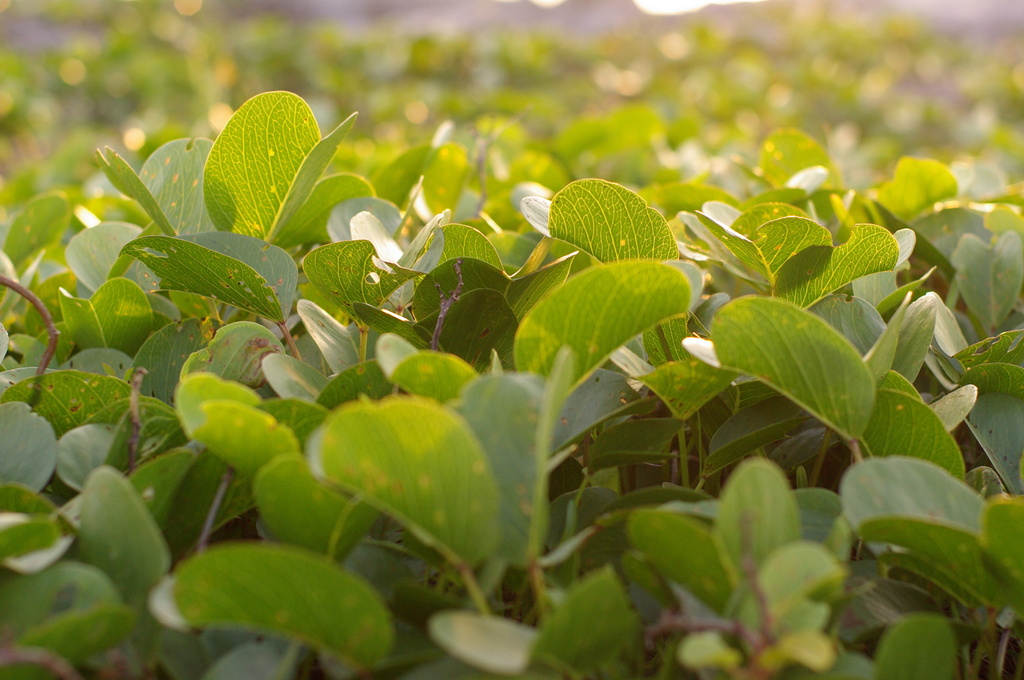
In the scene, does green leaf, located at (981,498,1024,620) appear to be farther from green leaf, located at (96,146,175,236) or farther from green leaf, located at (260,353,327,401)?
green leaf, located at (96,146,175,236)

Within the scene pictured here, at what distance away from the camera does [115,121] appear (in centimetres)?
363

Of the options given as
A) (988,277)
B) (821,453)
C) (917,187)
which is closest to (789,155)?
(917,187)

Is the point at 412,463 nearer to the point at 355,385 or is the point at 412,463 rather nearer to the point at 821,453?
the point at 355,385

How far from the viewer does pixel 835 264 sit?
641 millimetres

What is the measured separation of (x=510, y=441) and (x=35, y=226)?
31.2 inches

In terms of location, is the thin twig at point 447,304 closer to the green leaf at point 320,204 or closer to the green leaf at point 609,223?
the green leaf at point 609,223

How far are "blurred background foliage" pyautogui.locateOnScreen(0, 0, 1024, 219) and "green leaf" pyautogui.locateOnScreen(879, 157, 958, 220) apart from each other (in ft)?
1.00

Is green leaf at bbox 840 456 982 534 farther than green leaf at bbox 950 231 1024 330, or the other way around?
green leaf at bbox 950 231 1024 330

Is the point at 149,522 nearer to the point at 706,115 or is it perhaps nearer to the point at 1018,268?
the point at 1018,268

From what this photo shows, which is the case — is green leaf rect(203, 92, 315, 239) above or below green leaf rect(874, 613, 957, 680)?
above

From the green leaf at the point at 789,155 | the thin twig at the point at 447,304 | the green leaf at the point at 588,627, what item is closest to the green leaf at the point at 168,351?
the thin twig at the point at 447,304

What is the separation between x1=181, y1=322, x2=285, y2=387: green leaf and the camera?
611mm

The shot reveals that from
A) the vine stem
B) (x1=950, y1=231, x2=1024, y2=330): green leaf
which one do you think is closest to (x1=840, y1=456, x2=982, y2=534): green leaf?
(x1=950, y1=231, x2=1024, y2=330): green leaf

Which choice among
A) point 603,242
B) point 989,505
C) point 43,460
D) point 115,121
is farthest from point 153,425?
point 115,121
